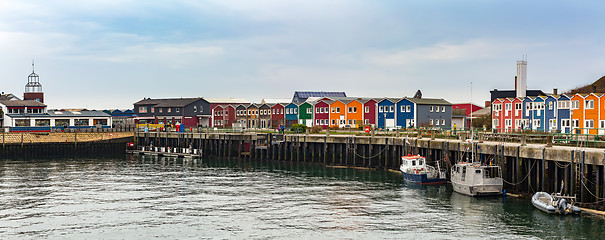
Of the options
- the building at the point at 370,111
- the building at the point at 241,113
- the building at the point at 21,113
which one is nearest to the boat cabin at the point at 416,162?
the building at the point at 370,111

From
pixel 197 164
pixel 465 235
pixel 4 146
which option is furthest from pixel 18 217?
pixel 4 146

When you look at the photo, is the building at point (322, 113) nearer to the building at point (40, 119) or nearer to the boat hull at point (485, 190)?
the building at point (40, 119)

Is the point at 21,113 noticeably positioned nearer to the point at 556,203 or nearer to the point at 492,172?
the point at 492,172

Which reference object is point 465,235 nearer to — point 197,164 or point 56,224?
point 56,224

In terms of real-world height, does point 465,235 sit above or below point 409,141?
below

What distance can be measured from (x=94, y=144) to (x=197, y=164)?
106ft

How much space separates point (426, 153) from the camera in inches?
2591

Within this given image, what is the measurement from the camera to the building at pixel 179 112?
150 metres

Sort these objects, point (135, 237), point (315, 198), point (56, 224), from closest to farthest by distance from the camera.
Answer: point (135, 237), point (56, 224), point (315, 198)

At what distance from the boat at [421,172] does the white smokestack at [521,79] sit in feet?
190

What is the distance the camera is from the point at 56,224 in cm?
4106

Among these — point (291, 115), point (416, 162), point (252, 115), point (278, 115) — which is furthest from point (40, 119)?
point (416, 162)

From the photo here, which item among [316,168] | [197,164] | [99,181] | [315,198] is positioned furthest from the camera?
[197,164]

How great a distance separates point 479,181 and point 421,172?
8860 mm
